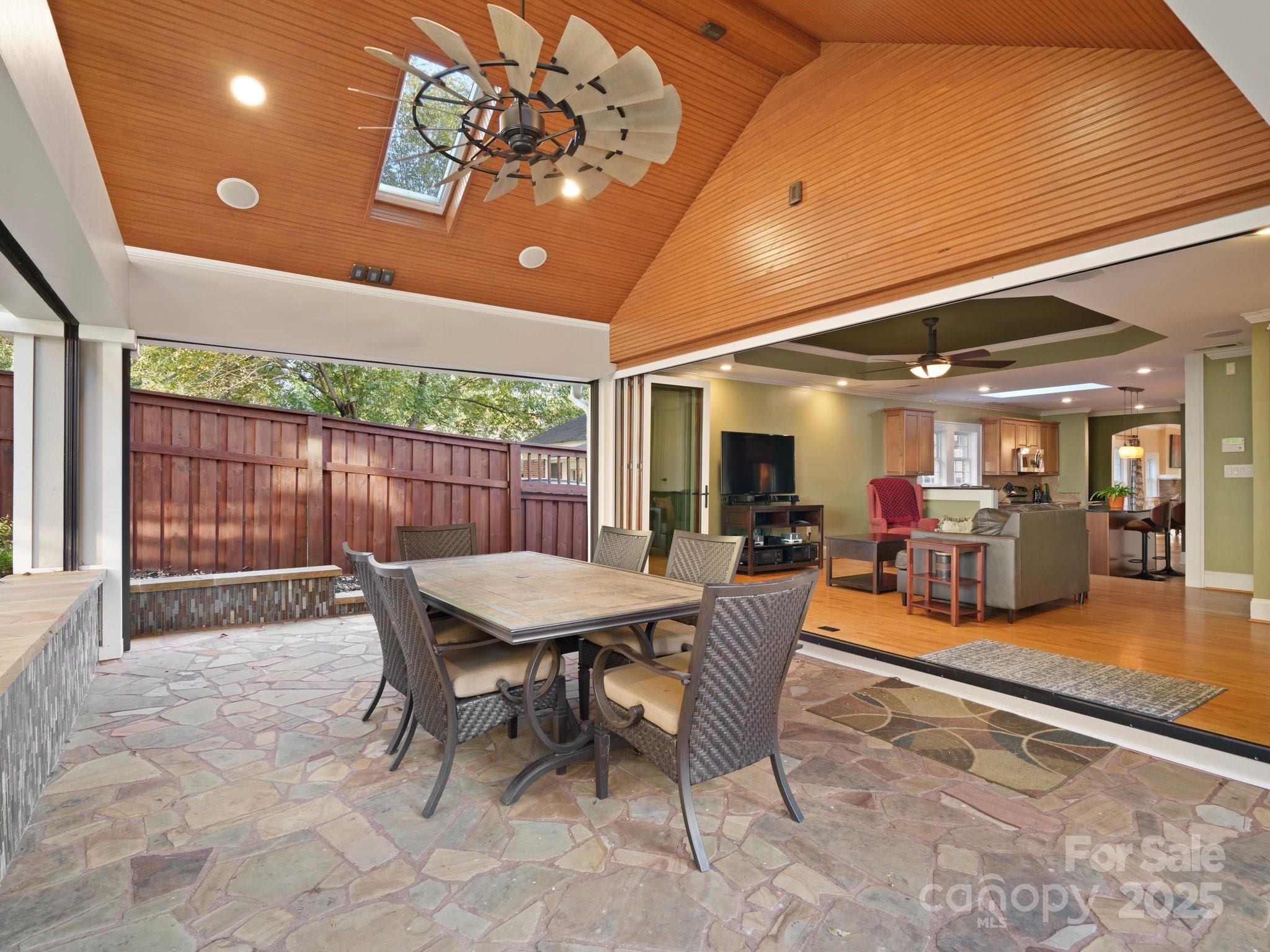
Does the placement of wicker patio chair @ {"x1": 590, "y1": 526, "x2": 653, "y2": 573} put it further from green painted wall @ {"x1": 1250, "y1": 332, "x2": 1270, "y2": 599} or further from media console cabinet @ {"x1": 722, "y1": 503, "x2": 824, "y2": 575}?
green painted wall @ {"x1": 1250, "y1": 332, "x2": 1270, "y2": 599}

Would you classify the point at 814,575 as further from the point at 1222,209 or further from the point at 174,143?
the point at 174,143

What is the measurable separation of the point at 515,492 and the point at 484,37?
419 centimetres

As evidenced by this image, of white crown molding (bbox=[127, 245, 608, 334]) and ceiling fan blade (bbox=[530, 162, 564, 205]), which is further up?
white crown molding (bbox=[127, 245, 608, 334])

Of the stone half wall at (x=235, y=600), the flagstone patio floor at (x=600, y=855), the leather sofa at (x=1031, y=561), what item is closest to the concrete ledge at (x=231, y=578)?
the stone half wall at (x=235, y=600)

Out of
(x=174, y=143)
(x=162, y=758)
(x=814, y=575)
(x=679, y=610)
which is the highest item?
(x=174, y=143)

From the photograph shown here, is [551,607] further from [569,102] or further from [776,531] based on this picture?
[776,531]

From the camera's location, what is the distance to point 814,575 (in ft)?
6.75

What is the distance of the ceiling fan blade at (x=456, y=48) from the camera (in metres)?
1.98

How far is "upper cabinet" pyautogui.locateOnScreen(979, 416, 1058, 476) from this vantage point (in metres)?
10.4

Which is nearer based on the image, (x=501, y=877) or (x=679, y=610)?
(x=501, y=877)

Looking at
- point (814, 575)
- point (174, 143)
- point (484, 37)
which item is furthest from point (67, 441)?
point (814, 575)

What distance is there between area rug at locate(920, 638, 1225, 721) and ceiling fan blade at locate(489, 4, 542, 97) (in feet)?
12.0

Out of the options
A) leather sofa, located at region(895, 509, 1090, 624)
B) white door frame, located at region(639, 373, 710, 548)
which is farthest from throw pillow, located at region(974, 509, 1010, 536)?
white door frame, located at region(639, 373, 710, 548)

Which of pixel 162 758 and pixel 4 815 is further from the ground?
pixel 4 815
